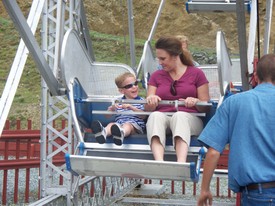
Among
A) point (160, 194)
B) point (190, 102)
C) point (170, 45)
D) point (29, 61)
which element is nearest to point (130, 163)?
point (190, 102)

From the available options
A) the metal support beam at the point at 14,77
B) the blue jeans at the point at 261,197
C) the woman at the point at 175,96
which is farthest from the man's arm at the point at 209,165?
the metal support beam at the point at 14,77

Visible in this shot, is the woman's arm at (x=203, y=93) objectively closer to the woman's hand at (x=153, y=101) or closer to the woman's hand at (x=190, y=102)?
the woman's hand at (x=190, y=102)

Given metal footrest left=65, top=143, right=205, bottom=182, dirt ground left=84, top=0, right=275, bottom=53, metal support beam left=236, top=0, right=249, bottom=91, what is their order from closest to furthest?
metal support beam left=236, top=0, right=249, bottom=91, metal footrest left=65, top=143, right=205, bottom=182, dirt ground left=84, top=0, right=275, bottom=53

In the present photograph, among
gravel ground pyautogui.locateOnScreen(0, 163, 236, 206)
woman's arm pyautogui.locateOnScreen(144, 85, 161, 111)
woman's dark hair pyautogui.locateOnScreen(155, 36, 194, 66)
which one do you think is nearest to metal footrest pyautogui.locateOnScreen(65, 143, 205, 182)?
woman's arm pyautogui.locateOnScreen(144, 85, 161, 111)

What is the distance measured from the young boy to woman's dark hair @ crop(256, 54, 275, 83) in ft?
5.48

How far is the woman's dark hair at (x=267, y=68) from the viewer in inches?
149

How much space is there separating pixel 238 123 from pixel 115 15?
75.5 ft

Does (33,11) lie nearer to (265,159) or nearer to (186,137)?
(186,137)

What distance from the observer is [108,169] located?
5.01 meters

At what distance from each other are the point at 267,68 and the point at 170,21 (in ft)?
72.4

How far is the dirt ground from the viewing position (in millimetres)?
25312

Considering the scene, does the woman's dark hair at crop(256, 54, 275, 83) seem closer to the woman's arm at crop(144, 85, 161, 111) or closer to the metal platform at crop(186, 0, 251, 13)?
the woman's arm at crop(144, 85, 161, 111)

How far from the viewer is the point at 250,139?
3736 mm

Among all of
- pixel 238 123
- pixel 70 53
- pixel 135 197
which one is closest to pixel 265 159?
pixel 238 123
